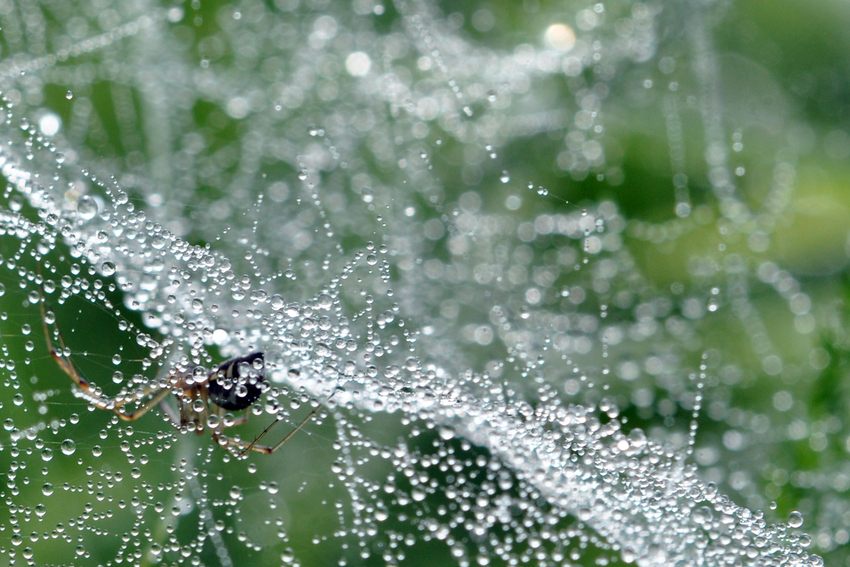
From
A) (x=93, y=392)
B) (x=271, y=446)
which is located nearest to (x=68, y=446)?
(x=93, y=392)

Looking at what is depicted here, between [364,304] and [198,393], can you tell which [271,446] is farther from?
[364,304]

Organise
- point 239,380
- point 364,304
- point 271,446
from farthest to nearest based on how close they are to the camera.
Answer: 1. point 364,304
2. point 271,446
3. point 239,380

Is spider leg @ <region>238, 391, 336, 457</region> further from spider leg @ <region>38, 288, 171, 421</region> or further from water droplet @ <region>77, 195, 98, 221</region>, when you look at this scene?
water droplet @ <region>77, 195, 98, 221</region>

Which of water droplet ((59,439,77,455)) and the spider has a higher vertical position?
the spider

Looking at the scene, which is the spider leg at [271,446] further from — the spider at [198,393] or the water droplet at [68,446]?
the water droplet at [68,446]

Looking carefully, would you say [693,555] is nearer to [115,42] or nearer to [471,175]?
[471,175]

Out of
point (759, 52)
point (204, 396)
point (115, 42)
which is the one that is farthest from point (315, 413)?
point (759, 52)

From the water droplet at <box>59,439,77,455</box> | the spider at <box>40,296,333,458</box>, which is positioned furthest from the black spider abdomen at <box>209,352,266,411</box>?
the water droplet at <box>59,439,77,455</box>
